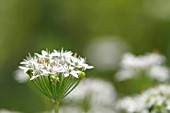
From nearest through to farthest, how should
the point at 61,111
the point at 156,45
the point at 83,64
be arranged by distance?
the point at 83,64 < the point at 61,111 < the point at 156,45

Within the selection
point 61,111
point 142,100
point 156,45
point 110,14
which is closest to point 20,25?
point 110,14

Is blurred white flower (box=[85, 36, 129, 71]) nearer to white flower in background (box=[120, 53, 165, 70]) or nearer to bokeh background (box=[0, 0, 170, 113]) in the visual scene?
bokeh background (box=[0, 0, 170, 113])

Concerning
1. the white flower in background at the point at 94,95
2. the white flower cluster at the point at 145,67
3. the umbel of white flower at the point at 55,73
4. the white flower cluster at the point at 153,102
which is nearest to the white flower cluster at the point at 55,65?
the umbel of white flower at the point at 55,73

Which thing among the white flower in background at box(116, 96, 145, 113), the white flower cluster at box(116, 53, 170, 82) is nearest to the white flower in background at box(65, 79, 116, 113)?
the white flower cluster at box(116, 53, 170, 82)

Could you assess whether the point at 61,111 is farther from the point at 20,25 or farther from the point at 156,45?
the point at 20,25

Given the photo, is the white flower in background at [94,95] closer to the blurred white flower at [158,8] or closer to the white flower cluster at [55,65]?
the white flower cluster at [55,65]

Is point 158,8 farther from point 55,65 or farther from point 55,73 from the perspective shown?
point 55,73
